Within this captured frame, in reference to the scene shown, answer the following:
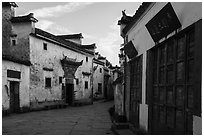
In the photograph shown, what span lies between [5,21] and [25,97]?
465 centimetres

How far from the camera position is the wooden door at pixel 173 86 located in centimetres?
380

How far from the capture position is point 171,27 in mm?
4262

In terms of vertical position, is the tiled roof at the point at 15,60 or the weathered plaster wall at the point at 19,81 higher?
the tiled roof at the point at 15,60

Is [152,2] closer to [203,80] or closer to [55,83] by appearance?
[203,80]

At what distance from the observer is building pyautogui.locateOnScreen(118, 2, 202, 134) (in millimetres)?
3502

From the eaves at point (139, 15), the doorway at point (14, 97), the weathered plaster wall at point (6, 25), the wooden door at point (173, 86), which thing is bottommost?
the doorway at point (14, 97)

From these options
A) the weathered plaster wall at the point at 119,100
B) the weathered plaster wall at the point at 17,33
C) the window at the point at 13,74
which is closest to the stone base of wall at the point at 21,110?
the window at the point at 13,74

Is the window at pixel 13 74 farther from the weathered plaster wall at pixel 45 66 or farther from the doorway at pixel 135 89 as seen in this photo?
the doorway at pixel 135 89

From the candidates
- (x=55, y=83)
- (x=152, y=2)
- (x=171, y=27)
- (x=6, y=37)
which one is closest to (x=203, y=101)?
(x=171, y=27)

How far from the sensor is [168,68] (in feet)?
15.6

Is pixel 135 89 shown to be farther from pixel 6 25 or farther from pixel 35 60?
pixel 6 25

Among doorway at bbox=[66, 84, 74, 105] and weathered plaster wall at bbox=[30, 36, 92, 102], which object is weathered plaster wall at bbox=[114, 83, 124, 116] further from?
doorway at bbox=[66, 84, 74, 105]

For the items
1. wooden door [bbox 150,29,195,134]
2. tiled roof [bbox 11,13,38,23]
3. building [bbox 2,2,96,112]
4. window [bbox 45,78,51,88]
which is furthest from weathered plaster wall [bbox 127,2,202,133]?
window [bbox 45,78,51,88]

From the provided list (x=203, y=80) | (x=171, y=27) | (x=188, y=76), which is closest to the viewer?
(x=203, y=80)
